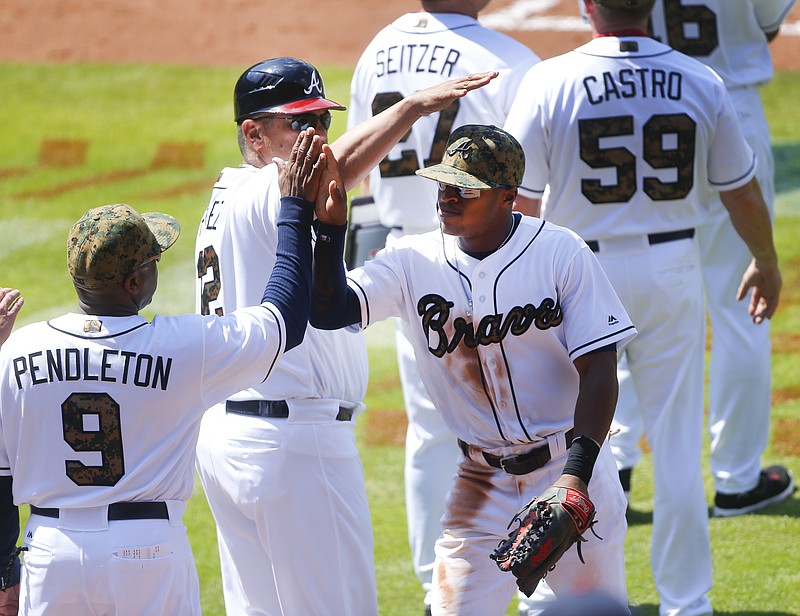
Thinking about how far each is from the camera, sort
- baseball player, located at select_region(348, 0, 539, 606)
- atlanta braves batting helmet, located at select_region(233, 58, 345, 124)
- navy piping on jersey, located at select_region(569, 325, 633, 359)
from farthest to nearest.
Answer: baseball player, located at select_region(348, 0, 539, 606) → atlanta braves batting helmet, located at select_region(233, 58, 345, 124) → navy piping on jersey, located at select_region(569, 325, 633, 359)

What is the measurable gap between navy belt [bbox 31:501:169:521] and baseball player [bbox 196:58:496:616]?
47 centimetres

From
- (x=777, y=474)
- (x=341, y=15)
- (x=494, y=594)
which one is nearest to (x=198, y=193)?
(x=341, y=15)

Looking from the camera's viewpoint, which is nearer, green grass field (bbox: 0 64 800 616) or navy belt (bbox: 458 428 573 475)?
navy belt (bbox: 458 428 573 475)

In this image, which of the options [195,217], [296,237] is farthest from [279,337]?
[195,217]

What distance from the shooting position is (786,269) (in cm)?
911

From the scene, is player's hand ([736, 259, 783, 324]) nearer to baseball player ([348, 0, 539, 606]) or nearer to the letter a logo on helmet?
baseball player ([348, 0, 539, 606])

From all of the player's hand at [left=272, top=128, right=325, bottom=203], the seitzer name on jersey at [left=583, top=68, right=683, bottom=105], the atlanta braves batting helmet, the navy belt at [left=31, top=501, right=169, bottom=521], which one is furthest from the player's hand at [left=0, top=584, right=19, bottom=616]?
the seitzer name on jersey at [left=583, top=68, right=683, bottom=105]

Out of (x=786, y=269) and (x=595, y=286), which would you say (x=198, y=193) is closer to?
(x=786, y=269)

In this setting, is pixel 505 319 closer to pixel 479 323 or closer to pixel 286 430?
pixel 479 323

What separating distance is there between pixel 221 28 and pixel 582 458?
13.4 meters

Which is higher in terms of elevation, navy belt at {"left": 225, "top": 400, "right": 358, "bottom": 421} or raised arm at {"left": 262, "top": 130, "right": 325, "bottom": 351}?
raised arm at {"left": 262, "top": 130, "right": 325, "bottom": 351}

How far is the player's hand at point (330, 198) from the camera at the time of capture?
10.2 feet

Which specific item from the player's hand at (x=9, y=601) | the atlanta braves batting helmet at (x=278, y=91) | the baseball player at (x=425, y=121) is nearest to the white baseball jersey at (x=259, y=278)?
the atlanta braves batting helmet at (x=278, y=91)

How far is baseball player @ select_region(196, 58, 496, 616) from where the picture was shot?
336 cm
